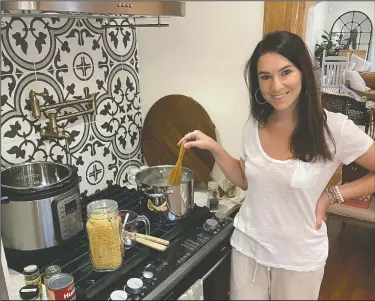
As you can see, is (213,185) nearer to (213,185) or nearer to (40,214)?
(213,185)

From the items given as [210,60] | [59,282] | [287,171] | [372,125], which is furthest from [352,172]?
[59,282]

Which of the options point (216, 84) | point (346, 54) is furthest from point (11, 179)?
point (346, 54)

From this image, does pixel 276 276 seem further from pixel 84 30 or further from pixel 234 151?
pixel 84 30

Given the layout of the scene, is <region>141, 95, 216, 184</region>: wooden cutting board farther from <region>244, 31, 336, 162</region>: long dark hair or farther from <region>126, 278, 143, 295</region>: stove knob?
<region>126, 278, 143, 295</region>: stove knob

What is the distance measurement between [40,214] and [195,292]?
0.45 m

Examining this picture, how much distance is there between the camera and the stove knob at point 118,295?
0.79 m

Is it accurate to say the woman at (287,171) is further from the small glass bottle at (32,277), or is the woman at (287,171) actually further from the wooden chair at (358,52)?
the small glass bottle at (32,277)

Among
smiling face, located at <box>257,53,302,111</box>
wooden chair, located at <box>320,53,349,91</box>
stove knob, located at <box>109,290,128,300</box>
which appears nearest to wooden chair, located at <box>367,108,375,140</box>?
wooden chair, located at <box>320,53,349,91</box>

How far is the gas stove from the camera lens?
841 mm

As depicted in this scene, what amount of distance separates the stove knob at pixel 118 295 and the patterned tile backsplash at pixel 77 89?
22.5 inches

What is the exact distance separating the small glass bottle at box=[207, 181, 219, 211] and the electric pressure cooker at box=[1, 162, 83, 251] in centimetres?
47

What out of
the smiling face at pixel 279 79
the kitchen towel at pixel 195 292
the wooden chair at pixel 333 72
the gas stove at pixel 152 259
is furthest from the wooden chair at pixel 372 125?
the kitchen towel at pixel 195 292

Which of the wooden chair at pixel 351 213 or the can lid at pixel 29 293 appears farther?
the wooden chair at pixel 351 213

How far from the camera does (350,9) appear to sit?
0.71m
